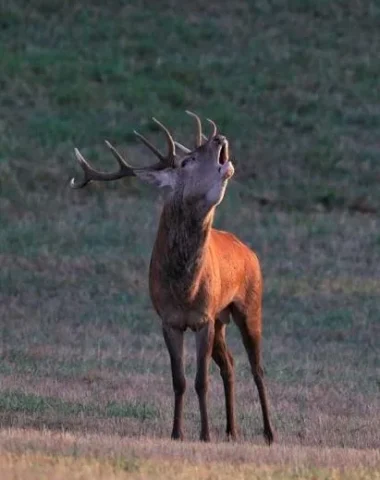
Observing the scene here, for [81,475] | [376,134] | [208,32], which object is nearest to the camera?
[81,475]

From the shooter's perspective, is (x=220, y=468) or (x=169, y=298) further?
(x=169, y=298)

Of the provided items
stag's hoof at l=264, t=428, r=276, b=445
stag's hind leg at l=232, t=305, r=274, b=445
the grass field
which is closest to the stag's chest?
the grass field

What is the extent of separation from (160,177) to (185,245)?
60 cm

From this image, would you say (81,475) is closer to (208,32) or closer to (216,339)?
(216,339)

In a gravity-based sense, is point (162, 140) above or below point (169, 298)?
below

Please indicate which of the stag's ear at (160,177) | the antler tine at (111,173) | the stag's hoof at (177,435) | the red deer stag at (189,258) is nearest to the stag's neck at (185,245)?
the red deer stag at (189,258)

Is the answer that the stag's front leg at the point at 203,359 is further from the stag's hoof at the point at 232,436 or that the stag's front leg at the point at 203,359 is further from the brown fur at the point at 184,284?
the stag's hoof at the point at 232,436

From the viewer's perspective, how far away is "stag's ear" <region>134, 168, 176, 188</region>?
1229 centimetres

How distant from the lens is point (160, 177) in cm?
1234

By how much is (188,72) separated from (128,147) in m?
6.01

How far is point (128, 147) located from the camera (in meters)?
30.5

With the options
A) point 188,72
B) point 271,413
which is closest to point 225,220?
point 188,72

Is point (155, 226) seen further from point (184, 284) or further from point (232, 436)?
point (184, 284)

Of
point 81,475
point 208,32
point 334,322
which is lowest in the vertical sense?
point 208,32
